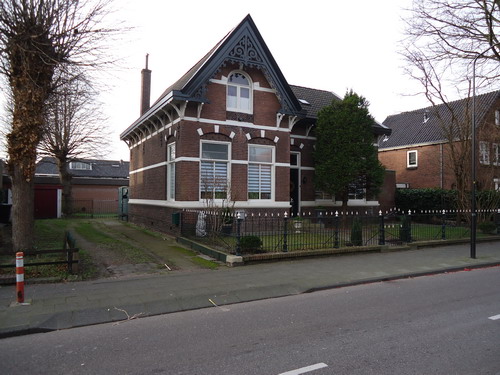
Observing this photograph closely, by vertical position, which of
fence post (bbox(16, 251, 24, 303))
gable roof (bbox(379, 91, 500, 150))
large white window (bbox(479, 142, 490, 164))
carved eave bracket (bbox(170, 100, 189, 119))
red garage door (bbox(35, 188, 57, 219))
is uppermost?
gable roof (bbox(379, 91, 500, 150))

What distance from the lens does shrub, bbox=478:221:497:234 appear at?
55.5 feet

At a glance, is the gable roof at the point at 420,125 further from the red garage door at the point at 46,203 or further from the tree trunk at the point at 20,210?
the red garage door at the point at 46,203

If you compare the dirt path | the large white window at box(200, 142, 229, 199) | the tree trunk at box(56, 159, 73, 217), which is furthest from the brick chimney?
the dirt path

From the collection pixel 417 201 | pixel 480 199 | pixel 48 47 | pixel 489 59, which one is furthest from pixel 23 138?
pixel 417 201

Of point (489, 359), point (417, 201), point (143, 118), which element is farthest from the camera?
point (417, 201)

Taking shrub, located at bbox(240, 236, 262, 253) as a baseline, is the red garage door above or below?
above

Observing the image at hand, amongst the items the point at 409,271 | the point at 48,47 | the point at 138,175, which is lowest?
the point at 409,271

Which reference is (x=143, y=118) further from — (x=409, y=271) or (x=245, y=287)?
(x=409, y=271)

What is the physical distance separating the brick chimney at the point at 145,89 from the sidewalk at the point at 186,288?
654 inches

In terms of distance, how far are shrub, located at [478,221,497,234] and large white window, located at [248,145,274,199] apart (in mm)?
10177

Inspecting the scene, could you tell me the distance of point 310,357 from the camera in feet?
14.4

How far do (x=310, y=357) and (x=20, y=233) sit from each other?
28.1ft

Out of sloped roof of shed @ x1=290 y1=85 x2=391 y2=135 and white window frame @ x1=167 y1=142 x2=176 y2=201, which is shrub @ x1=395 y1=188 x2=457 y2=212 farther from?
white window frame @ x1=167 y1=142 x2=176 y2=201

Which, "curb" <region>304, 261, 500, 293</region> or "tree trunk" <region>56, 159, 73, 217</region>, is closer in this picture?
"curb" <region>304, 261, 500, 293</region>
